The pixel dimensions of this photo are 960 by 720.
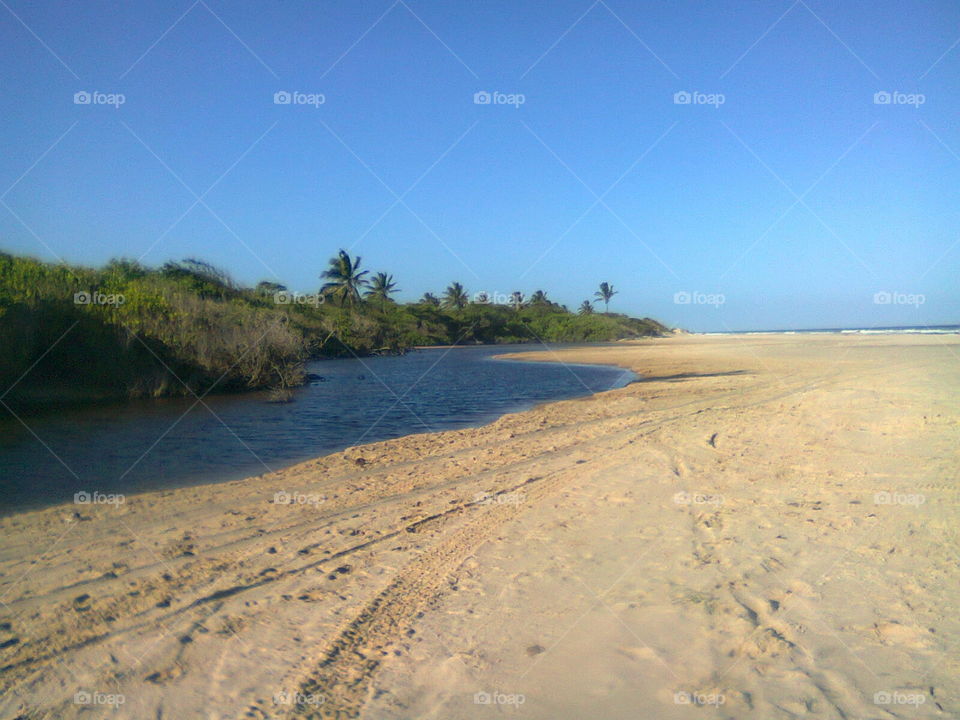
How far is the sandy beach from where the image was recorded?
3.29 meters

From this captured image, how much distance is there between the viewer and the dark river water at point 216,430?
9.20 meters

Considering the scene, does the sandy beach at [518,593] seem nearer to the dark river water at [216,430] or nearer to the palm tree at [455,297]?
the dark river water at [216,430]

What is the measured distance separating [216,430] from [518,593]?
11137 mm

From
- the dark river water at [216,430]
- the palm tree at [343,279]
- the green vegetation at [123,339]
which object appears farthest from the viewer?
the palm tree at [343,279]

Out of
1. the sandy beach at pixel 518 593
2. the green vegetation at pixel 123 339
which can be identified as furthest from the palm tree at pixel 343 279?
the sandy beach at pixel 518 593

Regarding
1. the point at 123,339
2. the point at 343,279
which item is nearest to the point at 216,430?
the point at 123,339

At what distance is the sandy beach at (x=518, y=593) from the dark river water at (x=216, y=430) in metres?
1.85

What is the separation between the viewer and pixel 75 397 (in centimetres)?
1784

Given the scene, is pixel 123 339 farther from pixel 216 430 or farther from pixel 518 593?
pixel 518 593

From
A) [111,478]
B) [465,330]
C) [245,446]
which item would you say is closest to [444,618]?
[111,478]

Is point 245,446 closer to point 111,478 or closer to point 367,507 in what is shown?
point 111,478

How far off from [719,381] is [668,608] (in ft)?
58.5

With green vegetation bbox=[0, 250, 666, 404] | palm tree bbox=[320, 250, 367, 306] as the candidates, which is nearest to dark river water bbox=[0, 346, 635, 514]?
green vegetation bbox=[0, 250, 666, 404]

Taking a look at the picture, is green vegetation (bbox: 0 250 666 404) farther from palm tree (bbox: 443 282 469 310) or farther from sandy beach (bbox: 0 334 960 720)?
palm tree (bbox: 443 282 469 310)
